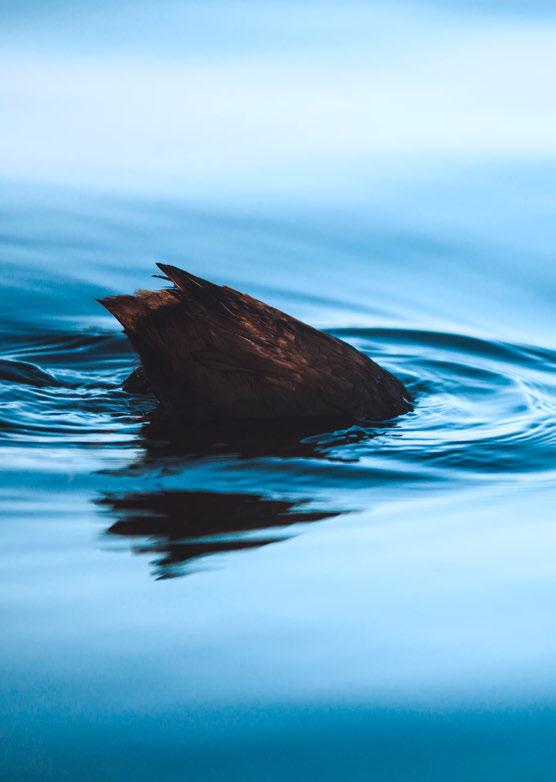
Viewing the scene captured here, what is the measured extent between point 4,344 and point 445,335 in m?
2.36

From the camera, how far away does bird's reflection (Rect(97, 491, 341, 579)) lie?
3.63 m

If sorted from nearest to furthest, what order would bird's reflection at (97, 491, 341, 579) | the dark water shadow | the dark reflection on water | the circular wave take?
the dark reflection on water → bird's reflection at (97, 491, 341, 579) → the dark water shadow → the circular wave

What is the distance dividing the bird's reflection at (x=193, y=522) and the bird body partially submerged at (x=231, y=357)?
101cm

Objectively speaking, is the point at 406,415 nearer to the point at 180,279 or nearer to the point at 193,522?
the point at 180,279

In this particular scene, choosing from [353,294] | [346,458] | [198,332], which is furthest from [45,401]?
[353,294]

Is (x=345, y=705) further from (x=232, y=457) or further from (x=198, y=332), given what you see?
(x=198, y=332)

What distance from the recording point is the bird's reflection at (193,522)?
3.63m

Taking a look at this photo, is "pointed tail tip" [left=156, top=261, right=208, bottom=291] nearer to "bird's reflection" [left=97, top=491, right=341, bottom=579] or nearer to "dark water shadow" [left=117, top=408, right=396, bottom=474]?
"dark water shadow" [left=117, top=408, right=396, bottom=474]

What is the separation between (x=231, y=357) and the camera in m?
5.33

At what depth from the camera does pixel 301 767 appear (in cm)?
255

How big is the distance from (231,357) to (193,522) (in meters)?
1.46

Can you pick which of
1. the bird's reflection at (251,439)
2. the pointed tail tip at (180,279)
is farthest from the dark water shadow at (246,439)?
the pointed tail tip at (180,279)

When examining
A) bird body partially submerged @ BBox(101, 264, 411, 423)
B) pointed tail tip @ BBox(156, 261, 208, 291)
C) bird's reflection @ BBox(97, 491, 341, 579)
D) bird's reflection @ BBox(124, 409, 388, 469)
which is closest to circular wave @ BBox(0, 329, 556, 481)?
bird's reflection @ BBox(124, 409, 388, 469)

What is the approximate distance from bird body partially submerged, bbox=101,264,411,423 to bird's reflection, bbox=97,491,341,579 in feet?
3.33
